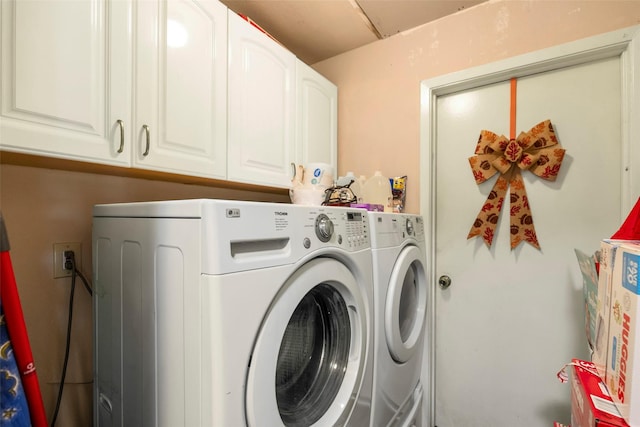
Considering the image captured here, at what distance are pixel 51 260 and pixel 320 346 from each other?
969 millimetres

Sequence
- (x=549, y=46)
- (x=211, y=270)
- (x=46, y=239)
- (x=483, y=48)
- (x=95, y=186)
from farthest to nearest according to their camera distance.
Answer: (x=483, y=48) → (x=549, y=46) → (x=95, y=186) → (x=46, y=239) → (x=211, y=270)

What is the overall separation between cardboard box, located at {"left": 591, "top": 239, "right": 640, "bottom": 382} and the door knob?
769 mm

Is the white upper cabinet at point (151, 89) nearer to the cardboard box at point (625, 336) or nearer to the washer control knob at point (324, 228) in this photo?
the washer control knob at point (324, 228)

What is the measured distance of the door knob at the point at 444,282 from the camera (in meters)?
1.62

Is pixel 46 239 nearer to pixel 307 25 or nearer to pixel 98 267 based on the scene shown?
pixel 98 267

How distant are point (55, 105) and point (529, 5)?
6.20 feet

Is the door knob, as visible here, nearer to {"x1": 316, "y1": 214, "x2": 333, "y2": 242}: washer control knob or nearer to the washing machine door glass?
the washing machine door glass

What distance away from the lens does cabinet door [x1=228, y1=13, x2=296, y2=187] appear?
4.03 feet

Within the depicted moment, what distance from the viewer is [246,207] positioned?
65 cm

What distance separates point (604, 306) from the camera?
0.77 metres

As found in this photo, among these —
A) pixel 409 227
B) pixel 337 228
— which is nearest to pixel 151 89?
pixel 337 228

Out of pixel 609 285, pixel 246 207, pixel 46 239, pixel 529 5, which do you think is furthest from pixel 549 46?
pixel 46 239

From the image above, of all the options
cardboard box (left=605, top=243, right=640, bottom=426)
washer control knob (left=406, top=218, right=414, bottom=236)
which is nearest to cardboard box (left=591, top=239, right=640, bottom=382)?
cardboard box (left=605, top=243, right=640, bottom=426)

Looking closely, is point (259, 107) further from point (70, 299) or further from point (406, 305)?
point (406, 305)
